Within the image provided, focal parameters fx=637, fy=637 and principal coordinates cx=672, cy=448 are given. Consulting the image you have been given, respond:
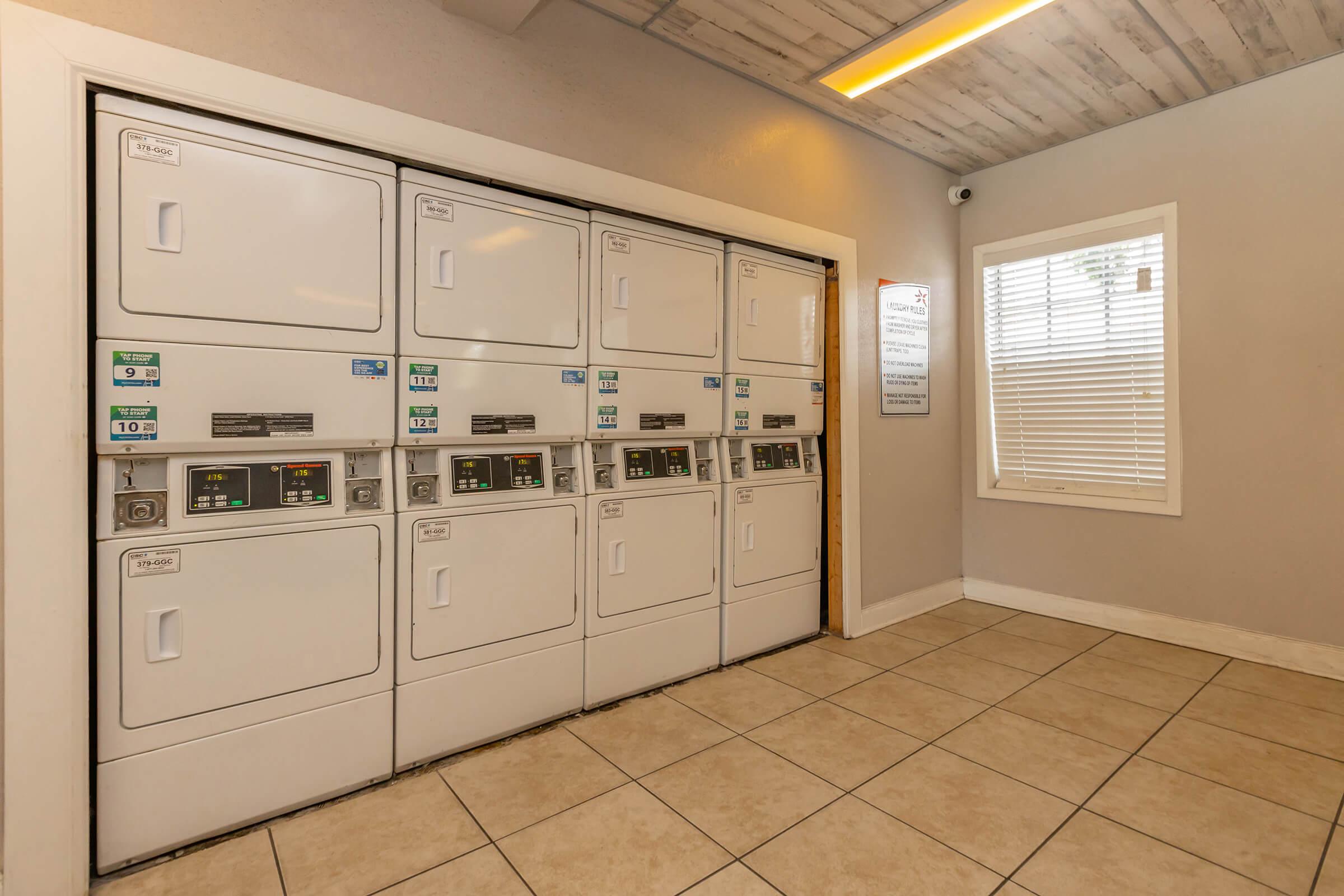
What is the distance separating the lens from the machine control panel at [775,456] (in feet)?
10.9

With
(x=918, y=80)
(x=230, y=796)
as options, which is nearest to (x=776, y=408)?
(x=918, y=80)

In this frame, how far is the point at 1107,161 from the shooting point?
148 inches

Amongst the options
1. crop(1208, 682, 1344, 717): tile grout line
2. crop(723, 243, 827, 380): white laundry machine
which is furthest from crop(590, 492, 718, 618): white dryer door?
crop(1208, 682, 1344, 717): tile grout line

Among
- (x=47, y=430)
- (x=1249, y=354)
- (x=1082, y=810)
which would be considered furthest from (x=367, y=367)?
(x=1249, y=354)

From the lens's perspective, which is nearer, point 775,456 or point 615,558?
point 615,558

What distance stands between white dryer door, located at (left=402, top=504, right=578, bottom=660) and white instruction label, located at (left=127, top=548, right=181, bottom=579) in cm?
64

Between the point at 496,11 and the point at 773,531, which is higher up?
the point at 496,11

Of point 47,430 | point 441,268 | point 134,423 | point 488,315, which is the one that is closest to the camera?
point 47,430

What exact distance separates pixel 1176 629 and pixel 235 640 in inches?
175

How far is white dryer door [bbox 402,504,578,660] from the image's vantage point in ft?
7.30

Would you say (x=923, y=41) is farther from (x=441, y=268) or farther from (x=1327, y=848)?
(x=1327, y=848)

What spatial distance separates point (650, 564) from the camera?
9.34ft

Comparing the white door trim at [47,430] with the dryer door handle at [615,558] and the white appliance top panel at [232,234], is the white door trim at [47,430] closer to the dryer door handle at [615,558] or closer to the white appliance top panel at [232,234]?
the white appliance top panel at [232,234]

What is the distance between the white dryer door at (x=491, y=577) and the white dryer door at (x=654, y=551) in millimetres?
167
